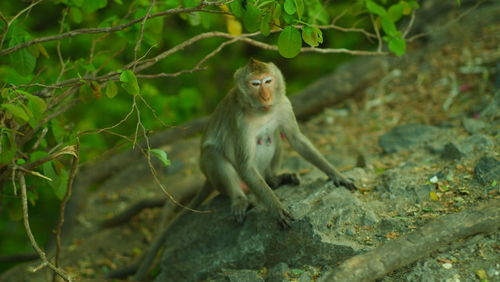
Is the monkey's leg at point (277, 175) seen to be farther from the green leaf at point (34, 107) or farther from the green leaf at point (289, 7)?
the green leaf at point (34, 107)

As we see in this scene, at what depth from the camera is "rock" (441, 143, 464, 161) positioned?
15.5 feet

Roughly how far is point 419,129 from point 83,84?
3754 mm

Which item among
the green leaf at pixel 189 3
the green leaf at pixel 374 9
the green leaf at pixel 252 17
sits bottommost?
the green leaf at pixel 374 9

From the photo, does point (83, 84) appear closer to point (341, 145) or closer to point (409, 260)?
point (409, 260)

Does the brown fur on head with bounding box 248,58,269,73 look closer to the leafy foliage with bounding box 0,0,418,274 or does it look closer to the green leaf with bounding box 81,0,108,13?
the leafy foliage with bounding box 0,0,418,274

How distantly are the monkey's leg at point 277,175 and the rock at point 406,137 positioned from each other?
138cm

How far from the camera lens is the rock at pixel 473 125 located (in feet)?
18.2

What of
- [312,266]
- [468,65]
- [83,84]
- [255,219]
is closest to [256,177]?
[255,219]

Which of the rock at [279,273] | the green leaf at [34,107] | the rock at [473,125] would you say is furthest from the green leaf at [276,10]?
the rock at [473,125]

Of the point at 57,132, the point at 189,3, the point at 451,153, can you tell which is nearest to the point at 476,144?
the point at 451,153

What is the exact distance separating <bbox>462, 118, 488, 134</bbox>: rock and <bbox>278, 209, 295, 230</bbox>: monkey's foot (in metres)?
2.40

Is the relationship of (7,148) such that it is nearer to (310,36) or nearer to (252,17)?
(252,17)

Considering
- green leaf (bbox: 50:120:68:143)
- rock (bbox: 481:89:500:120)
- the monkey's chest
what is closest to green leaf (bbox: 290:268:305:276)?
the monkey's chest

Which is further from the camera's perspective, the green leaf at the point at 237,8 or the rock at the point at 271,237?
the rock at the point at 271,237
